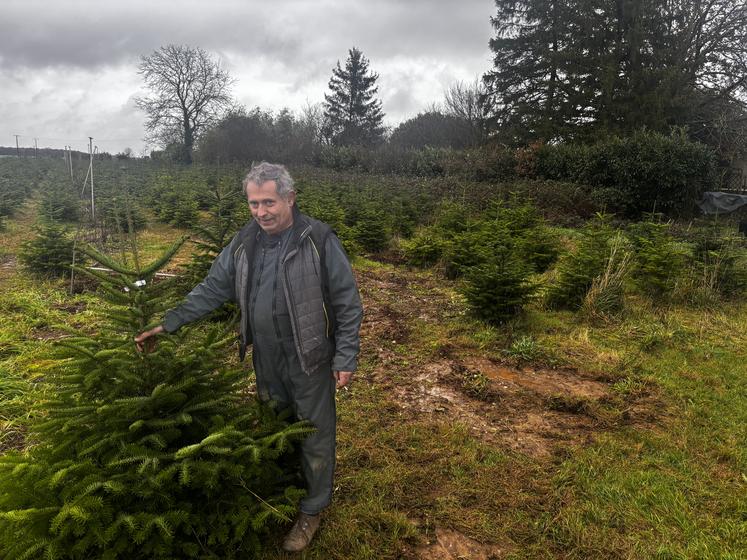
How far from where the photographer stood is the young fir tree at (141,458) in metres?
1.80

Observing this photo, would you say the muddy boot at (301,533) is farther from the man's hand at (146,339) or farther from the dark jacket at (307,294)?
the man's hand at (146,339)

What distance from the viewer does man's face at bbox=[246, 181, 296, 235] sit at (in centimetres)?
222

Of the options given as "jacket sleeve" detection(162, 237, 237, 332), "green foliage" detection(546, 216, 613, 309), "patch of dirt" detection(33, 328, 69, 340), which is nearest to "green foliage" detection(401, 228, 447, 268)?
"green foliage" detection(546, 216, 613, 309)

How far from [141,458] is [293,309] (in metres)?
0.93

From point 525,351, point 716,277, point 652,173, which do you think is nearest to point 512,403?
point 525,351

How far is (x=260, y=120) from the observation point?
3138cm

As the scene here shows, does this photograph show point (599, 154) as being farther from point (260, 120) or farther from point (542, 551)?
point (260, 120)

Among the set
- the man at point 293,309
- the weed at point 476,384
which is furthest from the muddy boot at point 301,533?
the weed at point 476,384

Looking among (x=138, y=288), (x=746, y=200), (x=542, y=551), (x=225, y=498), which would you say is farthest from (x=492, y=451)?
(x=746, y=200)

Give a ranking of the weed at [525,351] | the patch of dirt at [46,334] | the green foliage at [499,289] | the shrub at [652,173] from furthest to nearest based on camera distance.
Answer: the shrub at [652,173]
the green foliage at [499,289]
the patch of dirt at [46,334]
the weed at [525,351]

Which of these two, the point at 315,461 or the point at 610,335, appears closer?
the point at 315,461

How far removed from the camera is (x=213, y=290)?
7.97 feet

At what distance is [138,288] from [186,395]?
1.95ft

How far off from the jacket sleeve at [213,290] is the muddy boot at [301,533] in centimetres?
132
